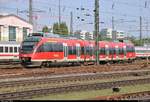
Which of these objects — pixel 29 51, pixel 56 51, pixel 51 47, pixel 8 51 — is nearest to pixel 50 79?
pixel 29 51

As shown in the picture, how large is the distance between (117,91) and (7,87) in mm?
5846

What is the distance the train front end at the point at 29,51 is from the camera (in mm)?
37812

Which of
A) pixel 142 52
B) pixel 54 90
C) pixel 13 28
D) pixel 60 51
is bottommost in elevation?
pixel 142 52

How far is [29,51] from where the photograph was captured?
125 feet

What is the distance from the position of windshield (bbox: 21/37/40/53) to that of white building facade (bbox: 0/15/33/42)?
118 feet

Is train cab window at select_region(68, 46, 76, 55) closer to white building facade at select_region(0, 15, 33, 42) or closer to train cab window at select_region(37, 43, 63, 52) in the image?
train cab window at select_region(37, 43, 63, 52)

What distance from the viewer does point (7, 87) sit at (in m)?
21.5

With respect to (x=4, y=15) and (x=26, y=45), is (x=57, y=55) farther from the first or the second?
(x=4, y=15)

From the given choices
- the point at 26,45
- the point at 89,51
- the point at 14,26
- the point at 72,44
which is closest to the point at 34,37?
the point at 26,45

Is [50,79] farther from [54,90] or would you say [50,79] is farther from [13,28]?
[13,28]

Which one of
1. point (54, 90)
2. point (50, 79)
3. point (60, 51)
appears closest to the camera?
point (54, 90)

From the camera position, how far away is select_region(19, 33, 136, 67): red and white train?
125ft

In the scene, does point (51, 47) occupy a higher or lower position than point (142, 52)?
higher

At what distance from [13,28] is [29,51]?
42.0 m
